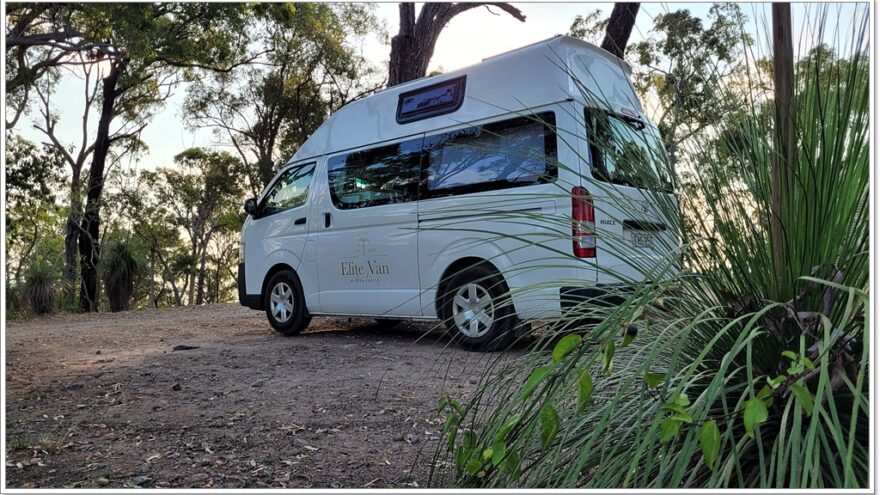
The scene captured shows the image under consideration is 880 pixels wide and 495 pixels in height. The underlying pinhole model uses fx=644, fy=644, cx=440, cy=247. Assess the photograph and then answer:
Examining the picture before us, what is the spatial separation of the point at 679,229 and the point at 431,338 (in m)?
4.45

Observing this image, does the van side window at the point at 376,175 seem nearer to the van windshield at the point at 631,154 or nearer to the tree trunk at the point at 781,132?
the van windshield at the point at 631,154

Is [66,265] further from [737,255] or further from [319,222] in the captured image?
[737,255]

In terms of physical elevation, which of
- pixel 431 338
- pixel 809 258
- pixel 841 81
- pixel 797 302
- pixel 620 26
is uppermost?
pixel 620 26

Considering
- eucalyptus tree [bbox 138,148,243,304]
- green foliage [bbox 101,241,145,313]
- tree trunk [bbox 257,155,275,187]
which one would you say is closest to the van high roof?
green foliage [bbox 101,241,145,313]

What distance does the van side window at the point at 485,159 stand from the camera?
4660mm

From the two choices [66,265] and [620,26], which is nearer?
[620,26]

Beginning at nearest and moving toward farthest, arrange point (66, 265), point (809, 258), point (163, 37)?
point (809, 258) → point (163, 37) → point (66, 265)

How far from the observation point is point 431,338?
19.9 feet

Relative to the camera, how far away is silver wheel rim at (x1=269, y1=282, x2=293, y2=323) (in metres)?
6.50

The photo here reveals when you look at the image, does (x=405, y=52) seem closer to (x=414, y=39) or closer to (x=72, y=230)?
(x=414, y=39)

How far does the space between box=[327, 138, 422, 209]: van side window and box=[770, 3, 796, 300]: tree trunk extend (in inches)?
153

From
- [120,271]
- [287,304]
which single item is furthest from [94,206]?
[287,304]

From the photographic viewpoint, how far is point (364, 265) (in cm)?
577

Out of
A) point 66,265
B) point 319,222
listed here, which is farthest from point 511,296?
point 66,265
